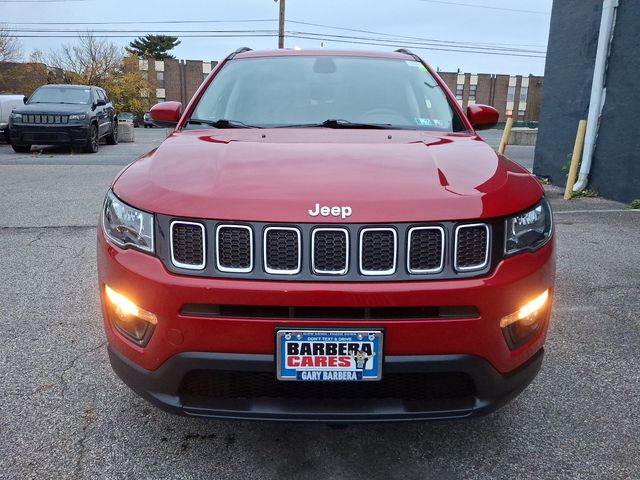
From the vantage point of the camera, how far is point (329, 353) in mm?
1830

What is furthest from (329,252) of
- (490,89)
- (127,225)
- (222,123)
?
(490,89)

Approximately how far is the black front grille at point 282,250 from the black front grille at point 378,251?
0.74 ft

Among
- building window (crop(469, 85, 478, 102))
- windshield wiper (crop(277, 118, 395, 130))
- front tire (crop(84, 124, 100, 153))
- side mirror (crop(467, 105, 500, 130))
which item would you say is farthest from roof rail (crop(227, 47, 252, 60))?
building window (crop(469, 85, 478, 102))

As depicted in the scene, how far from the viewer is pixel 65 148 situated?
48.9 feet

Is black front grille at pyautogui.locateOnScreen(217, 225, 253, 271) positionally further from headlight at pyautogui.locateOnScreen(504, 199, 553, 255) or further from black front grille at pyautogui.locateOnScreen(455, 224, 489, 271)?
headlight at pyautogui.locateOnScreen(504, 199, 553, 255)

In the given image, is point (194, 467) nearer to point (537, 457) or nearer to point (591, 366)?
point (537, 457)

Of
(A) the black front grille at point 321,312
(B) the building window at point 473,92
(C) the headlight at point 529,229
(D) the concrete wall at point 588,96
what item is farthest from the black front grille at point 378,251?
(B) the building window at point 473,92

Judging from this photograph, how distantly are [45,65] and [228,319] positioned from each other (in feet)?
177

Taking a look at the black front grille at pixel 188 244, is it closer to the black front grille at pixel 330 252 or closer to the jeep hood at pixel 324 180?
the jeep hood at pixel 324 180

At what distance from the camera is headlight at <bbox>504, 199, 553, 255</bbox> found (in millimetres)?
1982

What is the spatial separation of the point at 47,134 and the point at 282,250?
12992 mm

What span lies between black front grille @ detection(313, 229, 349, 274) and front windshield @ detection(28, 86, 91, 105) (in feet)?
45.1

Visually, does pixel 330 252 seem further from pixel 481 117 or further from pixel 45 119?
pixel 45 119

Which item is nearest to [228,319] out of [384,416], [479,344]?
[384,416]
